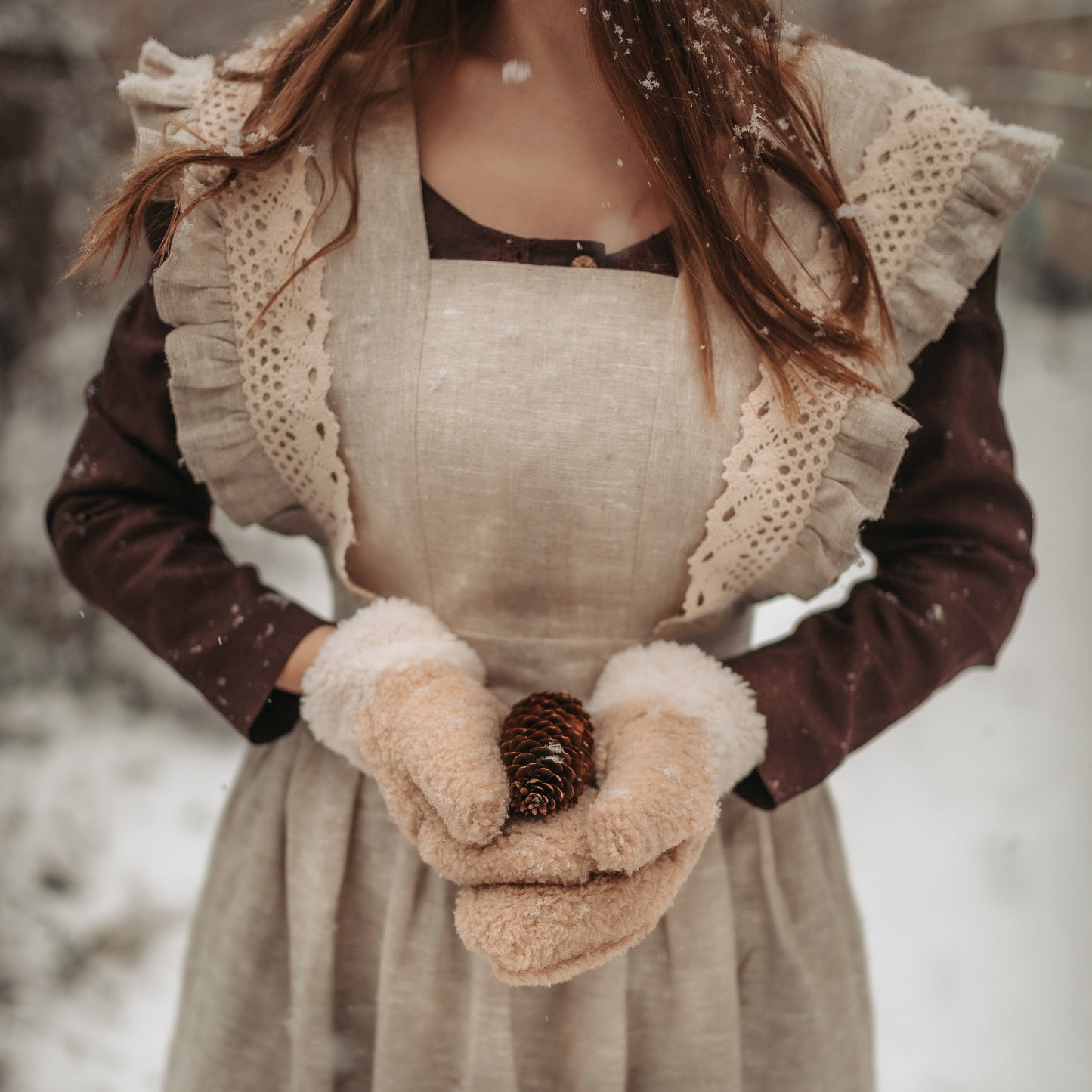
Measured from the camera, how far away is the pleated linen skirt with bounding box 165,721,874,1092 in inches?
21.8

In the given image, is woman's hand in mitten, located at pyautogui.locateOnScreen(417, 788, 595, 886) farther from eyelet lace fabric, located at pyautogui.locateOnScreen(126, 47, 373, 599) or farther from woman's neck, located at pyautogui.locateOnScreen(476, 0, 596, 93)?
woman's neck, located at pyautogui.locateOnScreen(476, 0, 596, 93)

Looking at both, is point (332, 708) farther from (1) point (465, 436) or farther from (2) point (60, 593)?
(2) point (60, 593)

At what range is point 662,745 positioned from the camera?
464 millimetres

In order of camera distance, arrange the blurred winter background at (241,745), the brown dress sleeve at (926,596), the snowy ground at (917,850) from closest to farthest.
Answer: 1. the brown dress sleeve at (926,596)
2. the blurred winter background at (241,745)
3. the snowy ground at (917,850)

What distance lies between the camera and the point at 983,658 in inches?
22.3

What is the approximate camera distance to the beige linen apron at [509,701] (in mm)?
496

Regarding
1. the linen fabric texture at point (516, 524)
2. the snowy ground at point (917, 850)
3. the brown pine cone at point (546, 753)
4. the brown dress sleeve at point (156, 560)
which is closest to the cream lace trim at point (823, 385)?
the linen fabric texture at point (516, 524)

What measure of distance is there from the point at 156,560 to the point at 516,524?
0.71 ft

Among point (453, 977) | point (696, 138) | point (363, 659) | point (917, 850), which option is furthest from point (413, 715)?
point (917, 850)

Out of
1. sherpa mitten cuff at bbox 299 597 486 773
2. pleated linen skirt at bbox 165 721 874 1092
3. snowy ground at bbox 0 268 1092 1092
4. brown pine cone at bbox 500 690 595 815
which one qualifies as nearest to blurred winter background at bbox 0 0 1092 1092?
snowy ground at bbox 0 268 1092 1092

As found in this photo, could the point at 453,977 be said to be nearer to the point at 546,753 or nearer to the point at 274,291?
the point at 546,753

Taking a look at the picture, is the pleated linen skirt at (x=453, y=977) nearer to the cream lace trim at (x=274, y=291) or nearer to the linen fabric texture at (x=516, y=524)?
the linen fabric texture at (x=516, y=524)

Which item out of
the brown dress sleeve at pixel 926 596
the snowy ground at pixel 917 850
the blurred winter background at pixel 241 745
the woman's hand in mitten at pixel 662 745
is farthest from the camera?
the snowy ground at pixel 917 850

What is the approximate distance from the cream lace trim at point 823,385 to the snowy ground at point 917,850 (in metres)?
0.48
